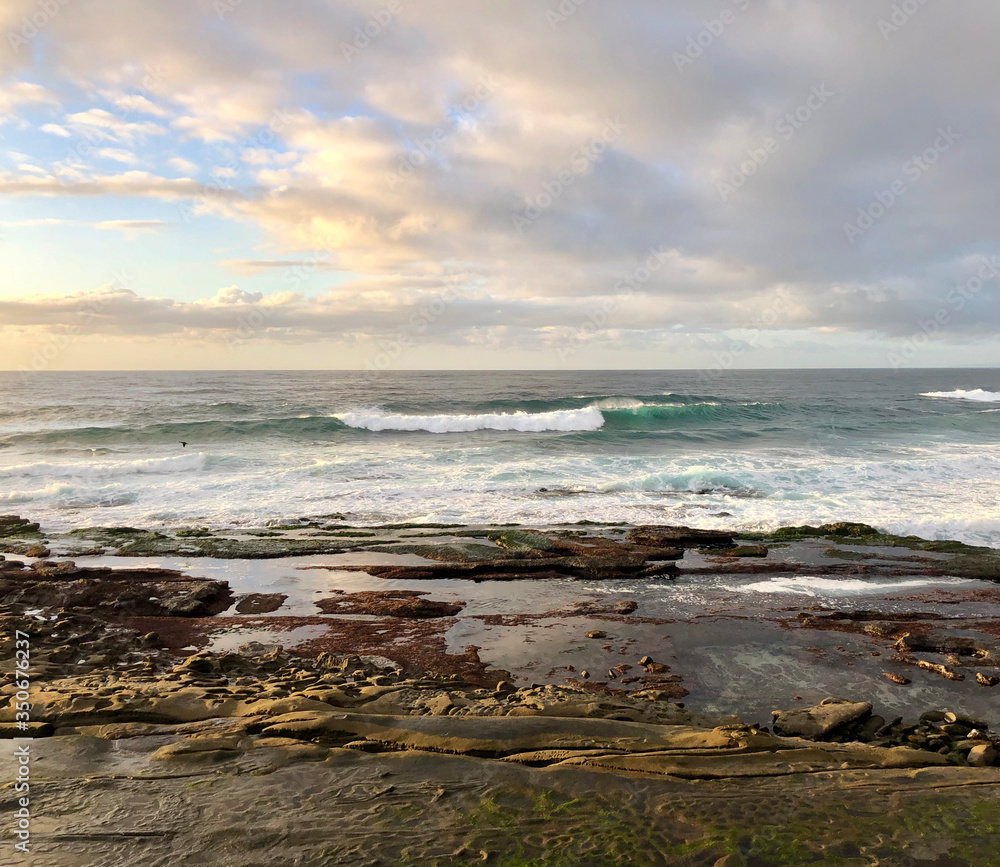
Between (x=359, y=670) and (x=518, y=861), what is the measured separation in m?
3.65

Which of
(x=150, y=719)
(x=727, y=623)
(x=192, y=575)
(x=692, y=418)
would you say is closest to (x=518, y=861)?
(x=150, y=719)

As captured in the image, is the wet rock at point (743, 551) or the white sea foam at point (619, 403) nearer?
the wet rock at point (743, 551)

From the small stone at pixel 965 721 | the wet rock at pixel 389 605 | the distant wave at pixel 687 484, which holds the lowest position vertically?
the wet rock at pixel 389 605

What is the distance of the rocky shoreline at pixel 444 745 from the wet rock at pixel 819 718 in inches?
0.9

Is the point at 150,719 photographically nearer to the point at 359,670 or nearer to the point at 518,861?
the point at 359,670

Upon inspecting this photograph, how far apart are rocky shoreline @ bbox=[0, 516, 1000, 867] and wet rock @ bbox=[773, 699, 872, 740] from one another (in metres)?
0.02

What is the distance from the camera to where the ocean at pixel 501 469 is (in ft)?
50.5

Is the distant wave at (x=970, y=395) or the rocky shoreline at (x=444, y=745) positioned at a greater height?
the distant wave at (x=970, y=395)

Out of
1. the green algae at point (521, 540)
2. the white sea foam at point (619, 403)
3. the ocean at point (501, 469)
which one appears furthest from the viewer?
the white sea foam at point (619, 403)

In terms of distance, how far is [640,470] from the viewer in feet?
69.2

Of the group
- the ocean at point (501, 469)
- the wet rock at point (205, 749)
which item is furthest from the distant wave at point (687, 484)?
the wet rock at point (205, 749)

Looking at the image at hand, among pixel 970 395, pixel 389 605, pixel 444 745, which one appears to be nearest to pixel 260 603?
pixel 389 605

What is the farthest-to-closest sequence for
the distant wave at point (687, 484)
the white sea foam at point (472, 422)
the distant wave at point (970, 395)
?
the distant wave at point (970, 395), the white sea foam at point (472, 422), the distant wave at point (687, 484)

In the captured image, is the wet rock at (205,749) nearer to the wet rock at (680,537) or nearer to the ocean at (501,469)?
the wet rock at (680,537)
